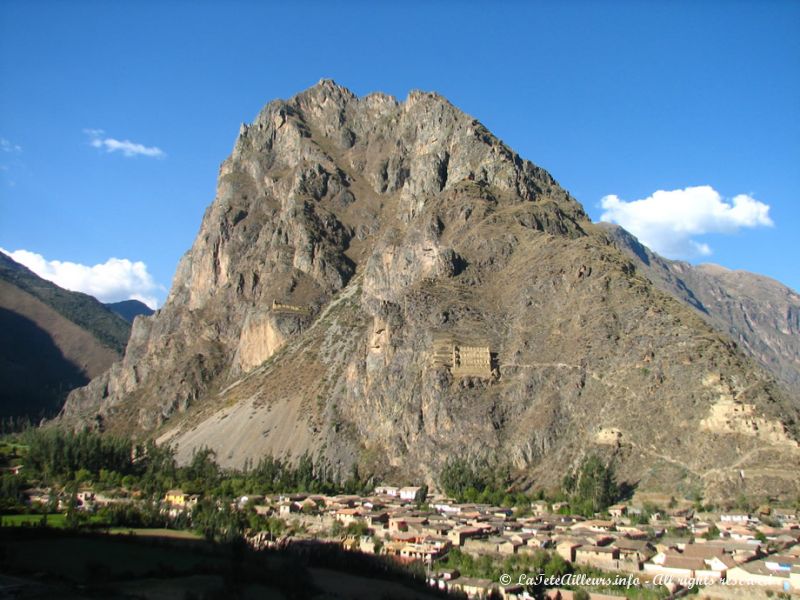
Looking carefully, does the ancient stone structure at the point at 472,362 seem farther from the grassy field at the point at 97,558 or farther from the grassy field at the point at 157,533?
the grassy field at the point at 97,558

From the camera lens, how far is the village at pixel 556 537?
67000 millimetres

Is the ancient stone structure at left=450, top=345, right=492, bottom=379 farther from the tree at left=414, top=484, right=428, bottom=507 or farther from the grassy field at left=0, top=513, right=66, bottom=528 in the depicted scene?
the grassy field at left=0, top=513, right=66, bottom=528

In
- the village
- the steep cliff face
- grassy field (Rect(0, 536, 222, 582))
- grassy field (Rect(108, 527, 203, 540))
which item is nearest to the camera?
grassy field (Rect(0, 536, 222, 582))

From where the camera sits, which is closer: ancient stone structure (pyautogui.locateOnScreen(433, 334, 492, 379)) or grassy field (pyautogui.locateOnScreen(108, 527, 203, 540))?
grassy field (pyautogui.locateOnScreen(108, 527, 203, 540))

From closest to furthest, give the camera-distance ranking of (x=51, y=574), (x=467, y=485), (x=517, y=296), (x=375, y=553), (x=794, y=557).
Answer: (x=51, y=574), (x=794, y=557), (x=375, y=553), (x=467, y=485), (x=517, y=296)

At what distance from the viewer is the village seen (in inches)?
2638

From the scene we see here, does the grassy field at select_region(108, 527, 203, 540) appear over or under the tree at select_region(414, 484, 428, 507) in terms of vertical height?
under

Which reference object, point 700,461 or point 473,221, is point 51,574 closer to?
point 700,461

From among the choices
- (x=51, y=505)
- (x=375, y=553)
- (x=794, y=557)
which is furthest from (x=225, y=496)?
(x=794, y=557)

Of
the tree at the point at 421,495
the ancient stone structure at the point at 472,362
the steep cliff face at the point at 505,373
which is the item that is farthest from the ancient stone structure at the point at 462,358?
the tree at the point at 421,495

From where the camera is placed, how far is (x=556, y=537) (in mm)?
81062

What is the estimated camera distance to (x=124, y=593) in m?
53.5

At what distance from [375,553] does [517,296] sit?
238ft

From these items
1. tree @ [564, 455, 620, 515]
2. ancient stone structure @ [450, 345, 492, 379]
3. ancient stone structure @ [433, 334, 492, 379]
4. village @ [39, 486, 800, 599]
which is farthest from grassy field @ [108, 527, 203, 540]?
ancient stone structure @ [450, 345, 492, 379]
